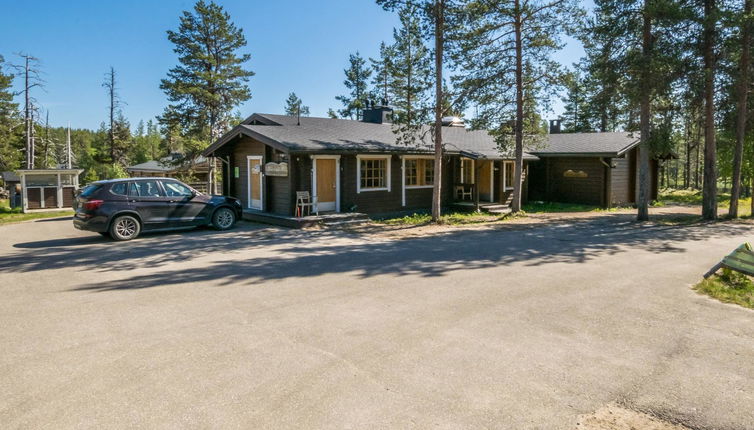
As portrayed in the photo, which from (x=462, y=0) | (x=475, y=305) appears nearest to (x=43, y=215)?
(x=462, y=0)

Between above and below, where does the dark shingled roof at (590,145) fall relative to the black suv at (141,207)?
above

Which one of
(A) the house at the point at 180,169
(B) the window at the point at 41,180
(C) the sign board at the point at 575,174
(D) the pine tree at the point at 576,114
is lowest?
(B) the window at the point at 41,180

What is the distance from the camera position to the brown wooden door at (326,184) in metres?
15.6

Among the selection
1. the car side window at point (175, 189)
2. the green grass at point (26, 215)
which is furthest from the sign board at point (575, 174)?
the green grass at point (26, 215)

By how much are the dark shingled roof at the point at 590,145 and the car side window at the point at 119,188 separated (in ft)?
51.2

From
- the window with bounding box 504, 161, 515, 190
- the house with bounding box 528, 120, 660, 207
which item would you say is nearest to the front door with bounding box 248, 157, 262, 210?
the window with bounding box 504, 161, 515, 190

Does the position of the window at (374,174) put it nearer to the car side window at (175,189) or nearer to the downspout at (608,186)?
the car side window at (175,189)

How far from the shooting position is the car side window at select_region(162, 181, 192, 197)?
12594 mm

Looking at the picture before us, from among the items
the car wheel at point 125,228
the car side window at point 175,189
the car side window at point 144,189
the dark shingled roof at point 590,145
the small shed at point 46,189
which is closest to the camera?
the car wheel at point 125,228

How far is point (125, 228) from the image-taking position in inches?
465

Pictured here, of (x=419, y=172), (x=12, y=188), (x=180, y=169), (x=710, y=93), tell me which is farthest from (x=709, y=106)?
(x=12, y=188)

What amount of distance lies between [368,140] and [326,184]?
2.61 metres

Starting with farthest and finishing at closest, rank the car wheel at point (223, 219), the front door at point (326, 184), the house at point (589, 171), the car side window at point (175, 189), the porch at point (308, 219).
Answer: the house at point (589, 171) → the front door at point (326, 184) → the porch at point (308, 219) → the car wheel at point (223, 219) → the car side window at point (175, 189)

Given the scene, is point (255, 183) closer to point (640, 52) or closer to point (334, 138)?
point (334, 138)
